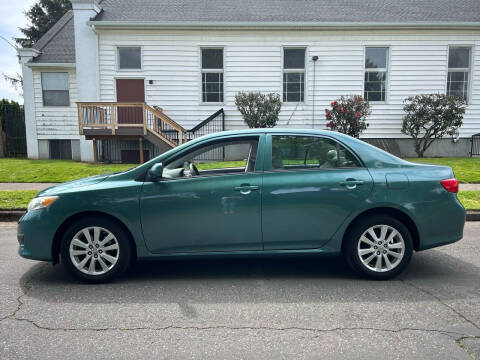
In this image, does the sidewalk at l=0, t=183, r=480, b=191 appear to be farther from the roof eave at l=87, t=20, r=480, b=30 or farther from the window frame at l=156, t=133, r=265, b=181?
the roof eave at l=87, t=20, r=480, b=30

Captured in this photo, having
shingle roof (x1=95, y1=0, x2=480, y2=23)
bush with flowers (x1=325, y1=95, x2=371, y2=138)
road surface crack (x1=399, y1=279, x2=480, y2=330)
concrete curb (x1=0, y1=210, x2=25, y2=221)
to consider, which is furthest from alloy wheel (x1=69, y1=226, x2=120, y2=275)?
shingle roof (x1=95, y1=0, x2=480, y2=23)

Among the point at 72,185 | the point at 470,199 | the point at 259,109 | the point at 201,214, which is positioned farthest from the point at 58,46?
the point at 470,199

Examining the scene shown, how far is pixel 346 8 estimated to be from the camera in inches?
634

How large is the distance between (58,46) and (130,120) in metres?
6.27

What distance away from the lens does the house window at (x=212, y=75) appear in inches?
593

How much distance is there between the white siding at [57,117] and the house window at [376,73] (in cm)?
1260

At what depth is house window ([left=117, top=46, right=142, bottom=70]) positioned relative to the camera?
591 inches

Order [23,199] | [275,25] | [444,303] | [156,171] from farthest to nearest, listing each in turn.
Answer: [275,25]
[23,199]
[156,171]
[444,303]

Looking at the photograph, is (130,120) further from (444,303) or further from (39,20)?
(39,20)

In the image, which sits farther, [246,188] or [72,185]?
[72,185]

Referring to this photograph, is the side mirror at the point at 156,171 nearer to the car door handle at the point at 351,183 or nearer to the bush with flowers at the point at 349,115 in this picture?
the car door handle at the point at 351,183

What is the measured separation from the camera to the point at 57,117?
16281 mm

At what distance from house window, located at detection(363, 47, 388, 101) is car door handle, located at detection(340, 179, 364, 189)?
1245 centimetres

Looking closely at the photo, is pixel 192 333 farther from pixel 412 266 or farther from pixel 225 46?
pixel 225 46
